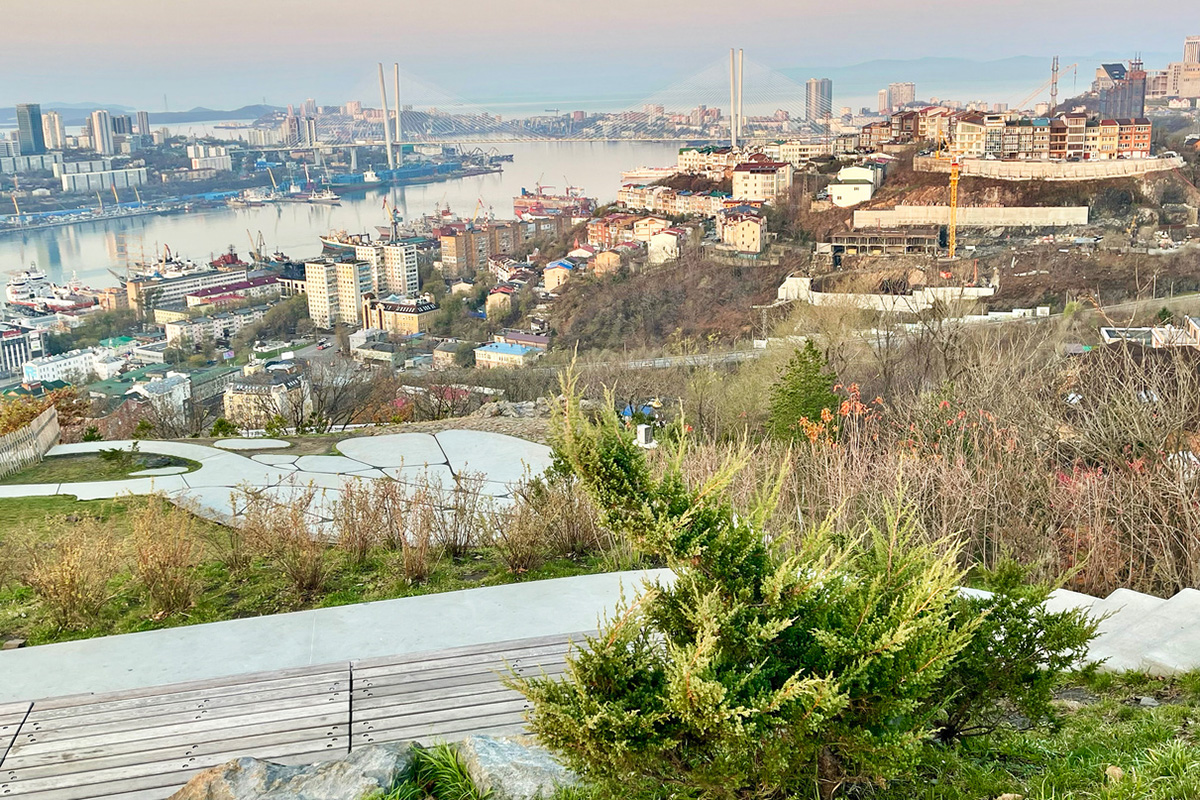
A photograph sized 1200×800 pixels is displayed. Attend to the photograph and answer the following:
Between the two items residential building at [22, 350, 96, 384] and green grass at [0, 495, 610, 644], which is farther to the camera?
residential building at [22, 350, 96, 384]

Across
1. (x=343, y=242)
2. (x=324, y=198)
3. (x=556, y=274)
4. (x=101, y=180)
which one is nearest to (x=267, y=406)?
(x=556, y=274)

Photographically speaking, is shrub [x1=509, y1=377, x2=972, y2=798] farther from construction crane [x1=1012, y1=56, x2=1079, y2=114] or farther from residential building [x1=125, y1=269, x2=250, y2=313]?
construction crane [x1=1012, y1=56, x2=1079, y2=114]

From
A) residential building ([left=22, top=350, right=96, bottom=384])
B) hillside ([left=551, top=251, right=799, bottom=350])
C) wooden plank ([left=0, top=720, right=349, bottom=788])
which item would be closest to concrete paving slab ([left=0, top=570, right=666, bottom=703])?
wooden plank ([left=0, top=720, right=349, bottom=788])

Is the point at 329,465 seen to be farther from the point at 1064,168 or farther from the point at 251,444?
the point at 1064,168

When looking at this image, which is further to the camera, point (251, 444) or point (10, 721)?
point (251, 444)

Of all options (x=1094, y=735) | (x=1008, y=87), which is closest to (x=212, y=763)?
(x=1094, y=735)
